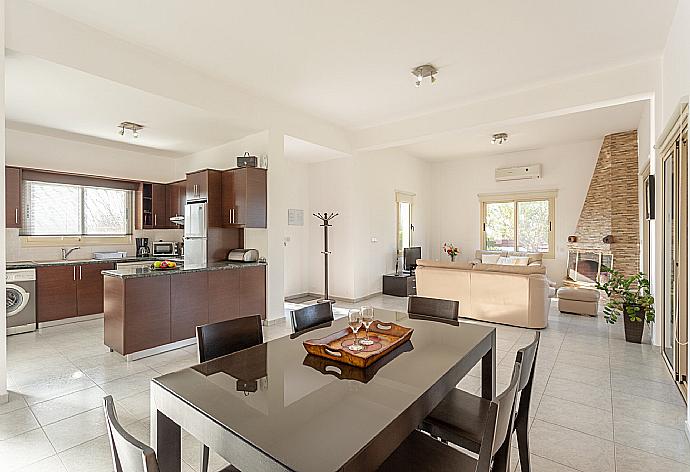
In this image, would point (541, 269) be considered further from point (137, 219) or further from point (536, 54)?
point (137, 219)

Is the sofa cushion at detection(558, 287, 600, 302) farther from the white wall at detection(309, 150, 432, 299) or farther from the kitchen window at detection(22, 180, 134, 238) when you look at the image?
the kitchen window at detection(22, 180, 134, 238)

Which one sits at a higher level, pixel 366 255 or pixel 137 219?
pixel 137 219

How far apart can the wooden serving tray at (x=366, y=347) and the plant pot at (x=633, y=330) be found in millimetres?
3771

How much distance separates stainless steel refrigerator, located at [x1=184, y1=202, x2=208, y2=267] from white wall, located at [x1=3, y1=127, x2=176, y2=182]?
1907 millimetres

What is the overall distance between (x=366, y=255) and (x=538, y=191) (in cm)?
428

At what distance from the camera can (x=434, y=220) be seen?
997 centimetres

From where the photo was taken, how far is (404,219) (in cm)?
862

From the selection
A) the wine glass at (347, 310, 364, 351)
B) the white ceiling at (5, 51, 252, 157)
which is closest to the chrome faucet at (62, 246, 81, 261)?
the white ceiling at (5, 51, 252, 157)

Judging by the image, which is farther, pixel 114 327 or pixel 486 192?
pixel 486 192

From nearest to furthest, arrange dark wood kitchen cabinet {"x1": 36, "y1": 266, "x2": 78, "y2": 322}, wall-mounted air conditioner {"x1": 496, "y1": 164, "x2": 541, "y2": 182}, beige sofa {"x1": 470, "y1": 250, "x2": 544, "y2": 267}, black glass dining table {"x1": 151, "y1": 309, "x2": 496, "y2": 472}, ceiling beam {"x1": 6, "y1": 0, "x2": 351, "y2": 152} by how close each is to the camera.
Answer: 1. black glass dining table {"x1": 151, "y1": 309, "x2": 496, "y2": 472}
2. ceiling beam {"x1": 6, "y1": 0, "x2": 351, "y2": 152}
3. dark wood kitchen cabinet {"x1": 36, "y1": 266, "x2": 78, "y2": 322}
4. beige sofa {"x1": 470, "y1": 250, "x2": 544, "y2": 267}
5. wall-mounted air conditioner {"x1": 496, "y1": 164, "x2": 541, "y2": 182}

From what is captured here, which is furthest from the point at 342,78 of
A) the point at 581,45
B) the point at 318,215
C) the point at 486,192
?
the point at 486,192

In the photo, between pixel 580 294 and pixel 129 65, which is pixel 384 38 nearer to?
pixel 129 65

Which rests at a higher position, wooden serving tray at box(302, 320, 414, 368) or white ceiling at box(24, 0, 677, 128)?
white ceiling at box(24, 0, 677, 128)

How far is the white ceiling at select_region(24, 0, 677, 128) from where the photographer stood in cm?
308
